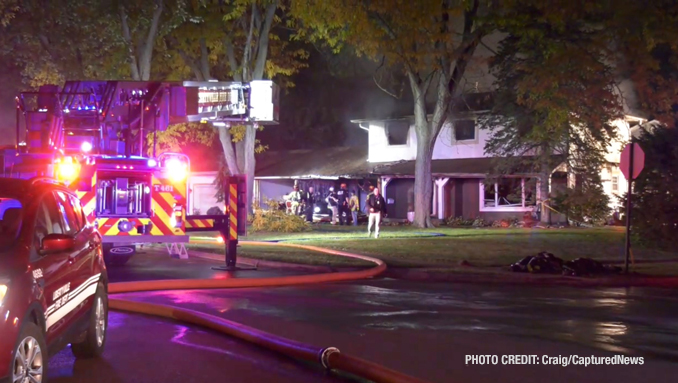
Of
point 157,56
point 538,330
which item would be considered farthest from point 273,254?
point 157,56

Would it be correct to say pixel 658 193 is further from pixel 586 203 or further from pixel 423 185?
pixel 423 185

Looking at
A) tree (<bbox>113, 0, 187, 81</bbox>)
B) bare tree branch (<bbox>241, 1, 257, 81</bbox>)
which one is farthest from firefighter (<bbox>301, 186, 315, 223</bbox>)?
tree (<bbox>113, 0, 187, 81</bbox>)

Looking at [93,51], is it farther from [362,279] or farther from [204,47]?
[362,279]

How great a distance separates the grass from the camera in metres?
17.8

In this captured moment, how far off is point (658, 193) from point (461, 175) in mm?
16666

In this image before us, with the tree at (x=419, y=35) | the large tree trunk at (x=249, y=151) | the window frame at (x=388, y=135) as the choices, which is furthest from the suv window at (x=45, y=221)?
the window frame at (x=388, y=135)

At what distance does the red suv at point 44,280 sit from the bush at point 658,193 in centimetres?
1606

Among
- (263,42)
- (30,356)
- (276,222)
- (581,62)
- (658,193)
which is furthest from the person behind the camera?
(263,42)

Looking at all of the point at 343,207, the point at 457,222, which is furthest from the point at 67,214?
the point at 457,222

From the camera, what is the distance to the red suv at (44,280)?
551 cm

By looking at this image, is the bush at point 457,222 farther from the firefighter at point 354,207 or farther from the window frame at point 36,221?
the window frame at point 36,221

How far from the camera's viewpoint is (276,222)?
30.5 metres

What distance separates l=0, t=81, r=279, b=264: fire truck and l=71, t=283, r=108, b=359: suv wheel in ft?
18.4

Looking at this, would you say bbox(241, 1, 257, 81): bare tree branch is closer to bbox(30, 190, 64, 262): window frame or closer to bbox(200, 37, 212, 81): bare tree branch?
bbox(200, 37, 212, 81): bare tree branch
